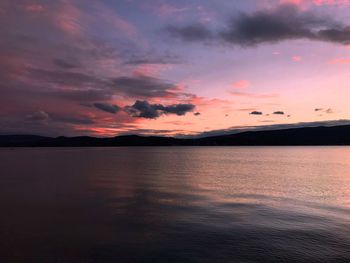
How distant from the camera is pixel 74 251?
73.0 feet

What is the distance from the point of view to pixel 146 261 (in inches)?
806

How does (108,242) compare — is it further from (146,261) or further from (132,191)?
(132,191)

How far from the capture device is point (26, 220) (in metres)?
30.6

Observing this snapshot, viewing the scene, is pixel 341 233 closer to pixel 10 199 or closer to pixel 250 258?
pixel 250 258

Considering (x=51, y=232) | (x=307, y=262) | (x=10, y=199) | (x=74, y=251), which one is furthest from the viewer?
(x=10, y=199)

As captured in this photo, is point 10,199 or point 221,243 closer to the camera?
point 221,243

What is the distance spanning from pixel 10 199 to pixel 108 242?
81.4ft

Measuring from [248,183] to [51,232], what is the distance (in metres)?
44.3

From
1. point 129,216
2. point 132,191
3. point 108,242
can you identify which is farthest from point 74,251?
point 132,191

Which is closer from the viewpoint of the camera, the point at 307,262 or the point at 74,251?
the point at 307,262

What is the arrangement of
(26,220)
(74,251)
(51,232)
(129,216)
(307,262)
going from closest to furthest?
(307,262), (74,251), (51,232), (26,220), (129,216)

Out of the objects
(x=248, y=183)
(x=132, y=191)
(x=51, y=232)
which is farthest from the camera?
(x=248, y=183)

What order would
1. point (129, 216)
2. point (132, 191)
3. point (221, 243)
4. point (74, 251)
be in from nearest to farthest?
point (74, 251) < point (221, 243) < point (129, 216) < point (132, 191)

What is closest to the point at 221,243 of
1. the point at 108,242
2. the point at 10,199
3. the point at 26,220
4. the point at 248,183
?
the point at 108,242
